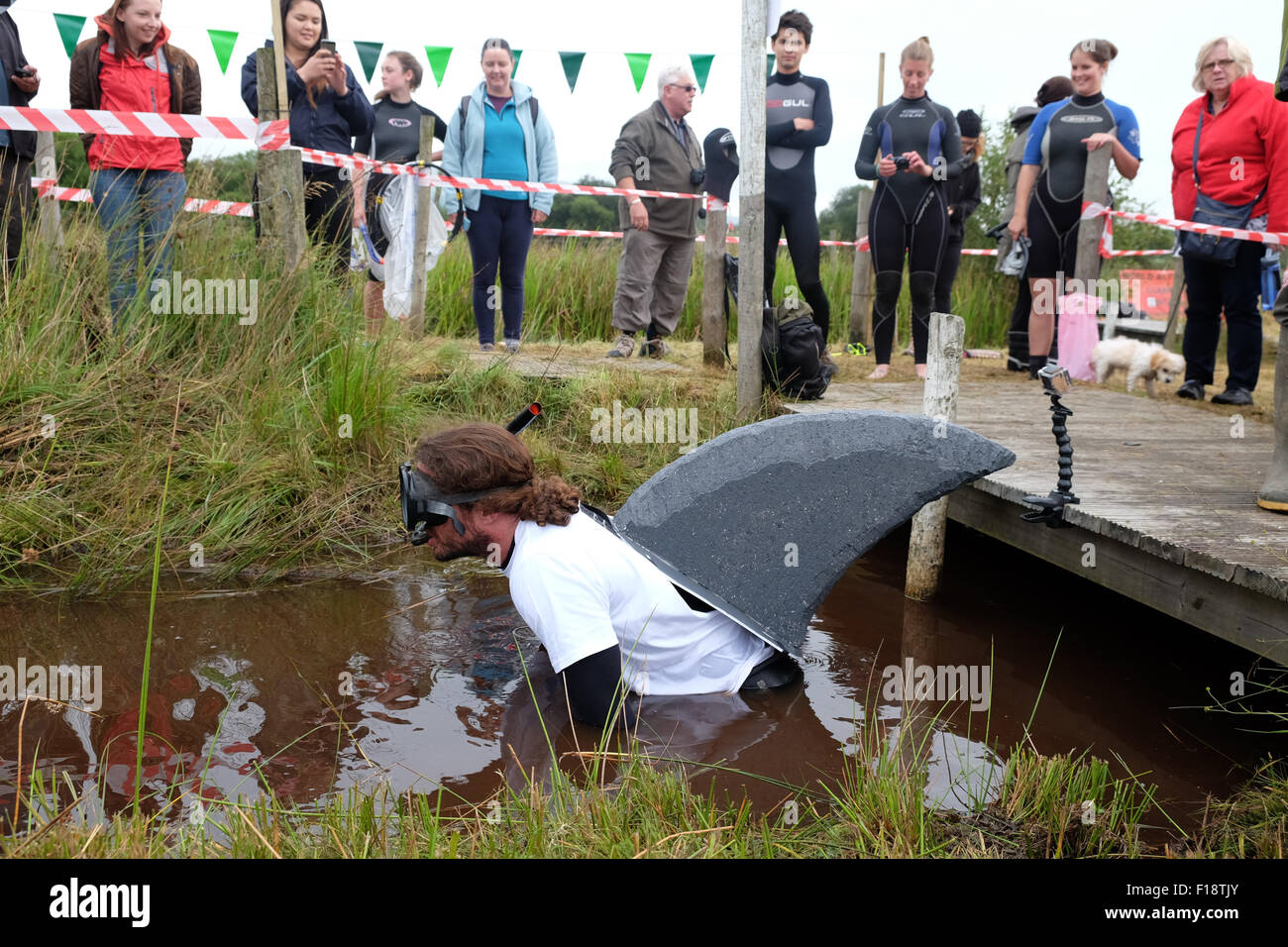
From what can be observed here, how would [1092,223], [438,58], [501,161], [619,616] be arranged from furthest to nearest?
[438,58] < [501,161] < [1092,223] < [619,616]

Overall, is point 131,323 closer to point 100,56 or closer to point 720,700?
point 100,56

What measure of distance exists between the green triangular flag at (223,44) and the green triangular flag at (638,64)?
3069 mm

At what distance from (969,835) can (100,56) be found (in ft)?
19.8

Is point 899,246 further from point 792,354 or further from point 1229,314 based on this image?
point 1229,314

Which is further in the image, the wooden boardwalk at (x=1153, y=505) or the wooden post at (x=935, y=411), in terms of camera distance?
the wooden post at (x=935, y=411)

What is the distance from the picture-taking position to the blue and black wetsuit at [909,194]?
25.7 ft

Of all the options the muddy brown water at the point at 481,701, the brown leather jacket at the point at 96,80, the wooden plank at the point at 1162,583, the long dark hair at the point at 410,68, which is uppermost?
the long dark hair at the point at 410,68

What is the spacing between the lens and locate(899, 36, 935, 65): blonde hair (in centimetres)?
779

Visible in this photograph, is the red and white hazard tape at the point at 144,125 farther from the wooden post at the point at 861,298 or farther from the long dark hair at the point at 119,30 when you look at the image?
the wooden post at the point at 861,298

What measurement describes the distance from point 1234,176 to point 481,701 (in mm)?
5876

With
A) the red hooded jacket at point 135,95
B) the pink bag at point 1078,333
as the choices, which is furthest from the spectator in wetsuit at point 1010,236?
the red hooded jacket at point 135,95

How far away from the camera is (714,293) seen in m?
8.31

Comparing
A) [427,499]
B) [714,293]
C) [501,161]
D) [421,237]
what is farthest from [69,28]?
[427,499]

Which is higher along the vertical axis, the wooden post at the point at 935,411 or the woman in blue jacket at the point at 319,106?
the woman in blue jacket at the point at 319,106
